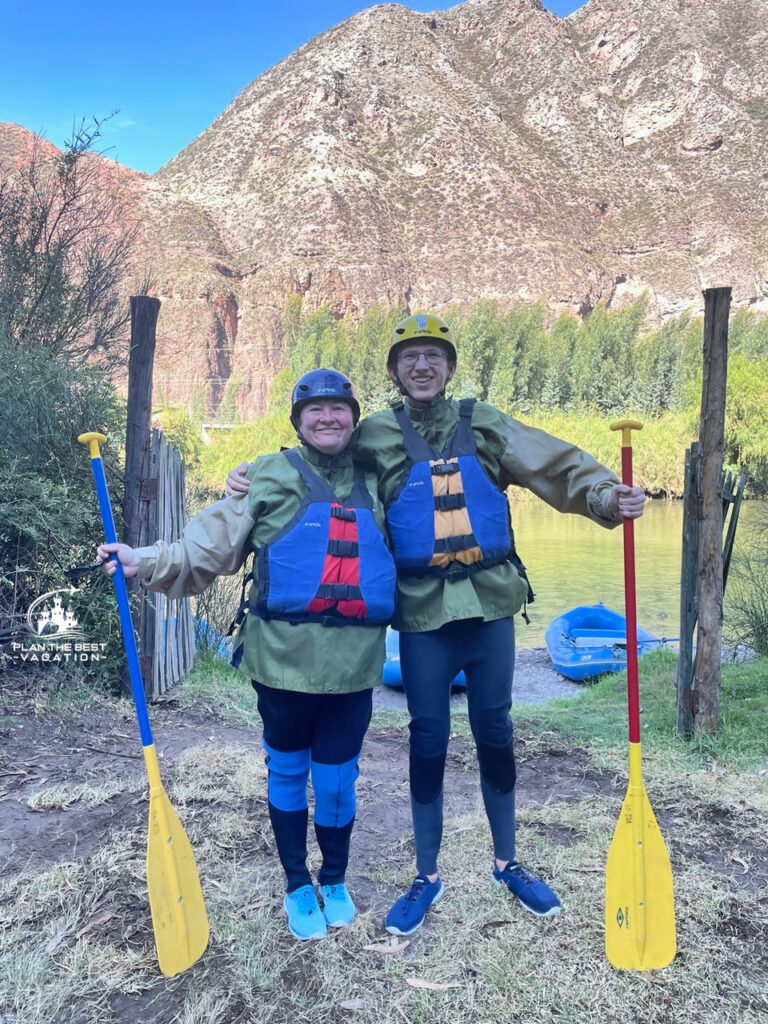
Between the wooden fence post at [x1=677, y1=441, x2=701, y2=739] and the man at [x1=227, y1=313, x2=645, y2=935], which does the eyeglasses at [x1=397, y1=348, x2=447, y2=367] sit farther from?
the wooden fence post at [x1=677, y1=441, x2=701, y2=739]

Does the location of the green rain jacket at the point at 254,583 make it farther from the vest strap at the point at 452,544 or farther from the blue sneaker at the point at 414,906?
the blue sneaker at the point at 414,906

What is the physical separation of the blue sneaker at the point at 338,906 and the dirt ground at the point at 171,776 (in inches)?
3.8

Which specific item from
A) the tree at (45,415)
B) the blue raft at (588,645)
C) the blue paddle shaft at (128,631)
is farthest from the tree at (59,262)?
the blue raft at (588,645)

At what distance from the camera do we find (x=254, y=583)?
2.08 m

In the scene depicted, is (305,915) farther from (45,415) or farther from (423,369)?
(45,415)

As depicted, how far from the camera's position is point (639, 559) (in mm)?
15133

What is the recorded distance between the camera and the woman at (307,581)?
6.63 ft

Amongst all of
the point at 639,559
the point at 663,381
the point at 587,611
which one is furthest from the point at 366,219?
the point at 587,611

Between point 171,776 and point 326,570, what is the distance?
6.46 ft

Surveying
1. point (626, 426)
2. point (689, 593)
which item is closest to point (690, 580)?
point (689, 593)

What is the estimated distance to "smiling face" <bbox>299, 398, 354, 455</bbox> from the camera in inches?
83.7

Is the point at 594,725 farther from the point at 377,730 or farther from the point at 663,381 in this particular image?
the point at 663,381

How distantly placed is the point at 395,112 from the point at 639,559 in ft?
220

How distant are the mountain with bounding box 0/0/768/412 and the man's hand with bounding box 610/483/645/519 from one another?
46021 millimetres
